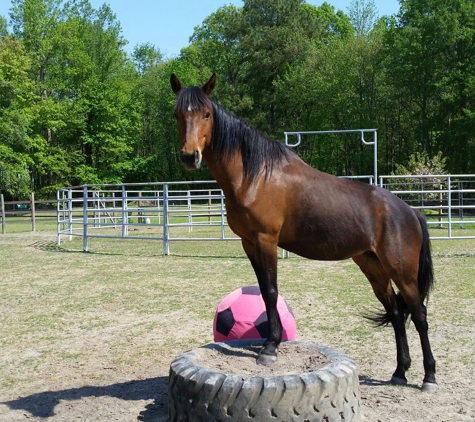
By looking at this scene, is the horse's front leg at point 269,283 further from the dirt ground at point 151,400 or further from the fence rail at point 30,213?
the fence rail at point 30,213

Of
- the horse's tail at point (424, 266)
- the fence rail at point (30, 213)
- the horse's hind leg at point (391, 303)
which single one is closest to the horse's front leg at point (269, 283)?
the horse's hind leg at point (391, 303)

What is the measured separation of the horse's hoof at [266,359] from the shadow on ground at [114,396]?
84 cm

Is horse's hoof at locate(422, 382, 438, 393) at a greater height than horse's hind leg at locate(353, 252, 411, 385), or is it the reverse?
horse's hind leg at locate(353, 252, 411, 385)

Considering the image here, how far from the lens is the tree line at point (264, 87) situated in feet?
111

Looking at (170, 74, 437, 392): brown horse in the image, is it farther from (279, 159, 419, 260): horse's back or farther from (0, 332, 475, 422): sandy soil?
(0, 332, 475, 422): sandy soil

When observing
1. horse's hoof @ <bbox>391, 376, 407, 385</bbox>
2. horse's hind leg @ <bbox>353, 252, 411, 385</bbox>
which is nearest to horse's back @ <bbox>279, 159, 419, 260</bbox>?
horse's hind leg @ <bbox>353, 252, 411, 385</bbox>

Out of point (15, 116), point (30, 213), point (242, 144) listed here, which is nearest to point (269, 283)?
point (242, 144)

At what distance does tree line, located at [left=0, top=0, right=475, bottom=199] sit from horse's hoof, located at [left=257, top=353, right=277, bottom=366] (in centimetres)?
3274

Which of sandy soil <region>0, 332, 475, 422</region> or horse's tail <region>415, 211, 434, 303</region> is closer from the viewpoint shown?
sandy soil <region>0, 332, 475, 422</region>

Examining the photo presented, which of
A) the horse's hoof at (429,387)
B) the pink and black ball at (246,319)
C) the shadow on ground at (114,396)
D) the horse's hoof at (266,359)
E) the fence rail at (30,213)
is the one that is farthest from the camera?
the fence rail at (30,213)

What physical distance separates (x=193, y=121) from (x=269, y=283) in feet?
3.94

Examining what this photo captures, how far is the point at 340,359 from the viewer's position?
3383mm

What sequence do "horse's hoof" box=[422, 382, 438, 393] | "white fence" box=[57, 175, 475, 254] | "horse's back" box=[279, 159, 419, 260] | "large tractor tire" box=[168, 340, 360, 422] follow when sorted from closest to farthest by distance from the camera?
"large tractor tire" box=[168, 340, 360, 422], "horse's back" box=[279, 159, 419, 260], "horse's hoof" box=[422, 382, 438, 393], "white fence" box=[57, 175, 475, 254]

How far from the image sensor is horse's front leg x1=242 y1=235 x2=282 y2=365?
341cm
